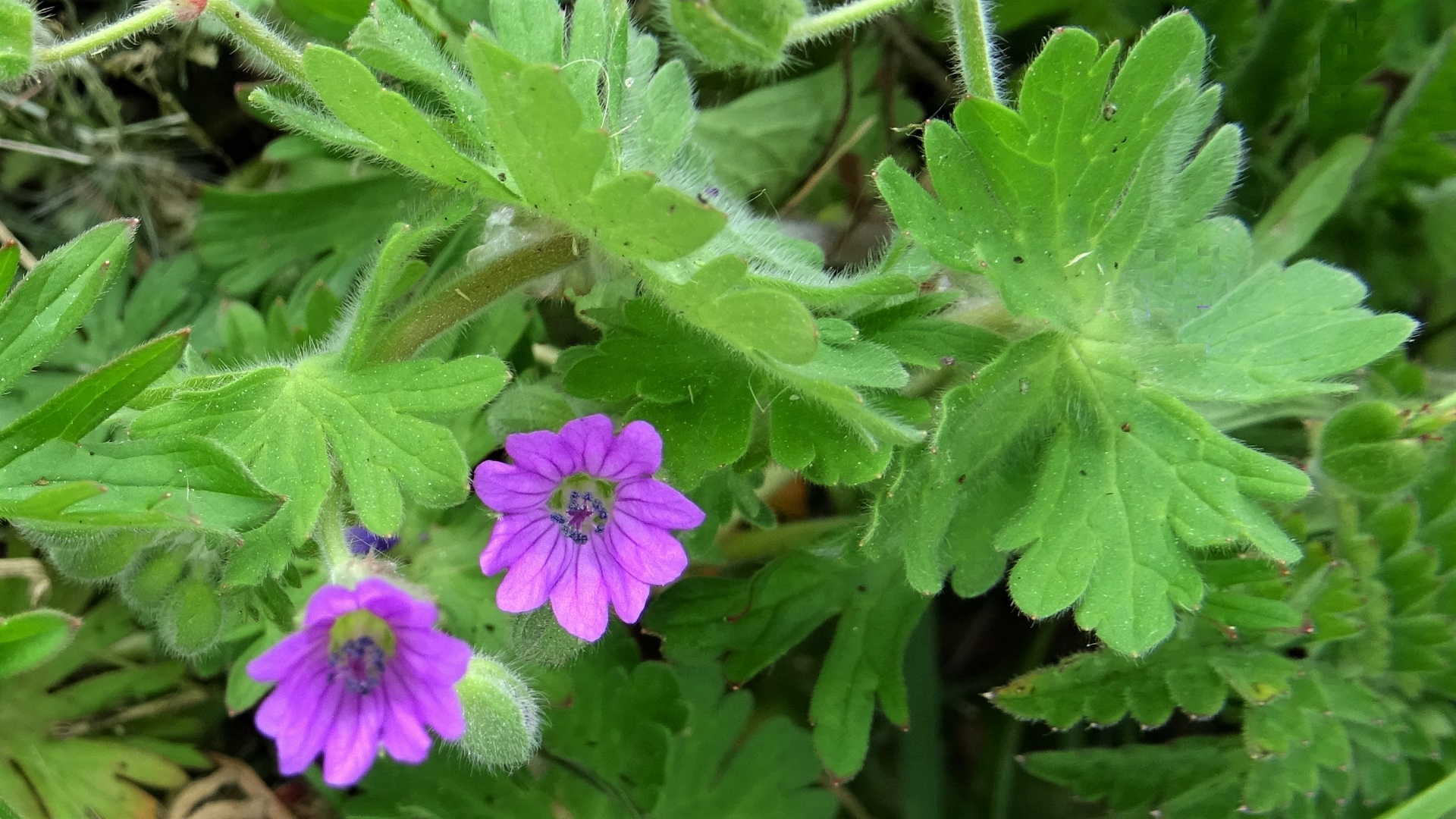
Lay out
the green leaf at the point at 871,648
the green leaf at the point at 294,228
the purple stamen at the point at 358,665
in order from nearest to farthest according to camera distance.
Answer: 1. the purple stamen at the point at 358,665
2. the green leaf at the point at 871,648
3. the green leaf at the point at 294,228

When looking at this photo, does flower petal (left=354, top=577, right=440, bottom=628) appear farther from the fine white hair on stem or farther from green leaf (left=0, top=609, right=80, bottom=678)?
the fine white hair on stem

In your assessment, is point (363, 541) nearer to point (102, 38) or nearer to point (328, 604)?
point (328, 604)

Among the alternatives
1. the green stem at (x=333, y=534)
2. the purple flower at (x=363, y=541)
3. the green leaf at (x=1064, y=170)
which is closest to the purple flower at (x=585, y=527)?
the green stem at (x=333, y=534)

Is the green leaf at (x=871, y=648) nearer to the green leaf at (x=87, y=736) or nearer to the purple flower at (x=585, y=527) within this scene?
the purple flower at (x=585, y=527)

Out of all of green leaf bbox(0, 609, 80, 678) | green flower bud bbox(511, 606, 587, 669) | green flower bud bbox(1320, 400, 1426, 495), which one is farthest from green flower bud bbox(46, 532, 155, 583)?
green flower bud bbox(1320, 400, 1426, 495)

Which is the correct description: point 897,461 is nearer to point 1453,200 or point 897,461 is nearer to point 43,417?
point 43,417

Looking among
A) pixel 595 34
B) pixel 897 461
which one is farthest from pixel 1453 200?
pixel 595 34

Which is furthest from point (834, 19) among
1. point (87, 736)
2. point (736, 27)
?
point (87, 736)
